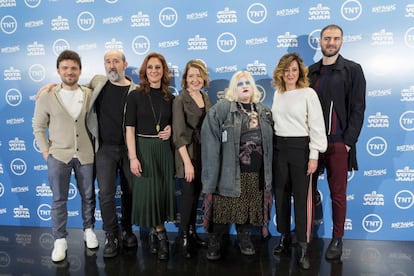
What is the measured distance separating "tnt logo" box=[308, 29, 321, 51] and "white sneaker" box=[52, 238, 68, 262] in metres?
2.75

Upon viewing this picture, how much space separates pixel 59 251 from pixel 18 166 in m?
1.22

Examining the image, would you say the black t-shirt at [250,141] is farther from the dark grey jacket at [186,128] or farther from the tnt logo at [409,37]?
the tnt logo at [409,37]

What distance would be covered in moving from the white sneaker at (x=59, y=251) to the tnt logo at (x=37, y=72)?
1616 millimetres

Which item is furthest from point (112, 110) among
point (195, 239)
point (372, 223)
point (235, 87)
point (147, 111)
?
point (372, 223)

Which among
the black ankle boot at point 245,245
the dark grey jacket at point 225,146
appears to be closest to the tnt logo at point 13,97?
the dark grey jacket at point 225,146

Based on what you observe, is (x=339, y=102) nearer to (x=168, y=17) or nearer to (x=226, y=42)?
(x=226, y=42)

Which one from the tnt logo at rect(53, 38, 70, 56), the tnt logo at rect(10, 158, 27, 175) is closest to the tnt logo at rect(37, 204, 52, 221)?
the tnt logo at rect(10, 158, 27, 175)

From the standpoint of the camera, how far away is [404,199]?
3061 mm

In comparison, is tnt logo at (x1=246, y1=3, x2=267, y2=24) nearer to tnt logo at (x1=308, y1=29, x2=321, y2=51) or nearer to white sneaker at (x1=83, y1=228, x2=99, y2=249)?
tnt logo at (x1=308, y1=29, x2=321, y2=51)

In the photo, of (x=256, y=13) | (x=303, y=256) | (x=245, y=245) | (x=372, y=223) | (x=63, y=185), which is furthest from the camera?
(x=372, y=223)

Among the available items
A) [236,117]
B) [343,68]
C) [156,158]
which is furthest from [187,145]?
[343,68]

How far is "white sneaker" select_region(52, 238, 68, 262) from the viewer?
8.74 feet

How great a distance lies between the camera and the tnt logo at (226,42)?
3.03 meters

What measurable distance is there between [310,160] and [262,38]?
1259 mm
